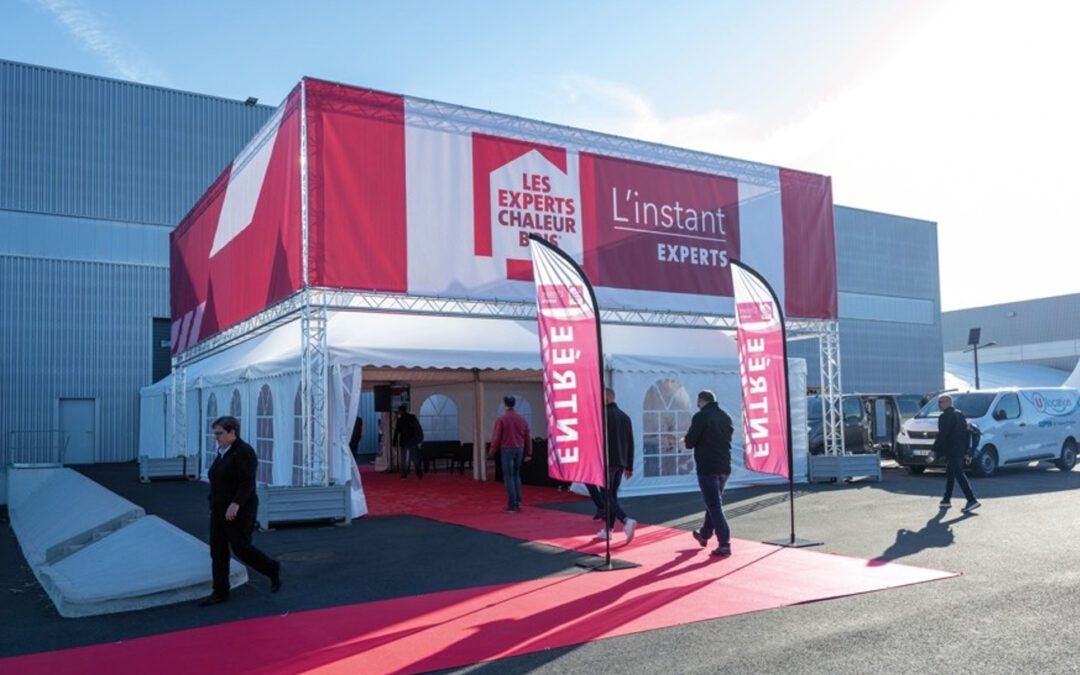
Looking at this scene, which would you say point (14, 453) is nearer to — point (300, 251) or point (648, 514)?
point (300, 251)

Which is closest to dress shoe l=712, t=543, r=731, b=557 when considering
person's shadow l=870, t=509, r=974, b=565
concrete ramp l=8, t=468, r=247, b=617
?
person's shadow l=870, t=509, r=974, b=565

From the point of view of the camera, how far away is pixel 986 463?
16781 millimetres

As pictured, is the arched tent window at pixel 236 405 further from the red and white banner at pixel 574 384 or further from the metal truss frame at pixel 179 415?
the red and white banner at pixel 574 384

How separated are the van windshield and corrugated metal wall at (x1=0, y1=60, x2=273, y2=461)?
23135 mm

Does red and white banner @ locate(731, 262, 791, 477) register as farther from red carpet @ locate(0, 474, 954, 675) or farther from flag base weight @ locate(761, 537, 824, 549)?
red carpet @ locate(0, 474, 954, 675)

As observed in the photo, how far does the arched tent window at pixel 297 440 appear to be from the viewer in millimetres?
13219

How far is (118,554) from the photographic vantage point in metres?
8.28

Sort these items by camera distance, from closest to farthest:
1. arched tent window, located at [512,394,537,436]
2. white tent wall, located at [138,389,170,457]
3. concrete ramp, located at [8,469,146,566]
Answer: concrete ramp, located at [8,469,146,566] → arched tent window, located at [512,394,537,436] → white tent wall, located at [138,389,170,457]

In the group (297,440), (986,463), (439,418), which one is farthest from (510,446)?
(439,418)

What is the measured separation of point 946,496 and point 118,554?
1046 cm

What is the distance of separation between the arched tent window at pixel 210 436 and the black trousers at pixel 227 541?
463 inches

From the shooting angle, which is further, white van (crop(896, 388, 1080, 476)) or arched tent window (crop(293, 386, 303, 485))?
white van (crop(896, 388, 1080, 476))

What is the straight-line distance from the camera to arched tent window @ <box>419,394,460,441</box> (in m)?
22.6

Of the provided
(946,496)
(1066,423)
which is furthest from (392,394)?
(1066,423)
